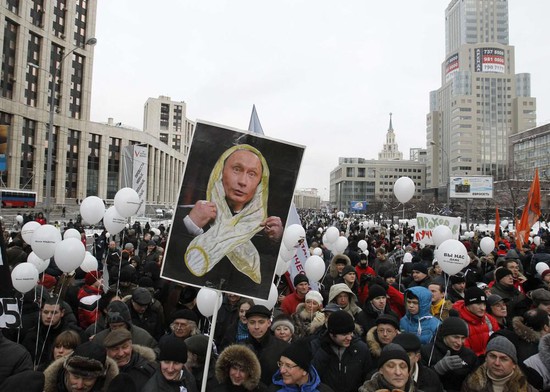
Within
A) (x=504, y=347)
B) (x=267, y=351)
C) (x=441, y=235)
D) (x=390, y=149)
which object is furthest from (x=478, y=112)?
(x=267, y=351)

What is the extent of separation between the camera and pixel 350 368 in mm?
3703

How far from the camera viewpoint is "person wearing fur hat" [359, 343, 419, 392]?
3023 mm

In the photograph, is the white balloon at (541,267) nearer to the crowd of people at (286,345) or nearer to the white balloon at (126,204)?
the crowd of people at (286,345)

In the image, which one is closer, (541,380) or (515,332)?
(541,380)

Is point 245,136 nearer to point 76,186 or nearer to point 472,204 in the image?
point 472,204

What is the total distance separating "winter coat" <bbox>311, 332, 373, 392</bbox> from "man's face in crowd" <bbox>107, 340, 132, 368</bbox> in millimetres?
1593

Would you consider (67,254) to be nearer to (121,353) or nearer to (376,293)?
(121,353)

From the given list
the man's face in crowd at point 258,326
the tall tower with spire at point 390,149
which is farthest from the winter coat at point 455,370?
the tall tower with spire at point 390,149

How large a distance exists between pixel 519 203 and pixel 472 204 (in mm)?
13033

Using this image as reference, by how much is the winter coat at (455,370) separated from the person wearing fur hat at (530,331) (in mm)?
524

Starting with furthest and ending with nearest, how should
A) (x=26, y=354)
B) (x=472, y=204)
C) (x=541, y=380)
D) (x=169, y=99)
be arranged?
(x=169, y=99) < (x=472, y=204) < (x=541, y=380) < (x=26, y=354)

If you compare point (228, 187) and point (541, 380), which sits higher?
point (228, 187)

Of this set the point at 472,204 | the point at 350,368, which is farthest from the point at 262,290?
the point at 472,204

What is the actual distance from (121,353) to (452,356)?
2.74m
